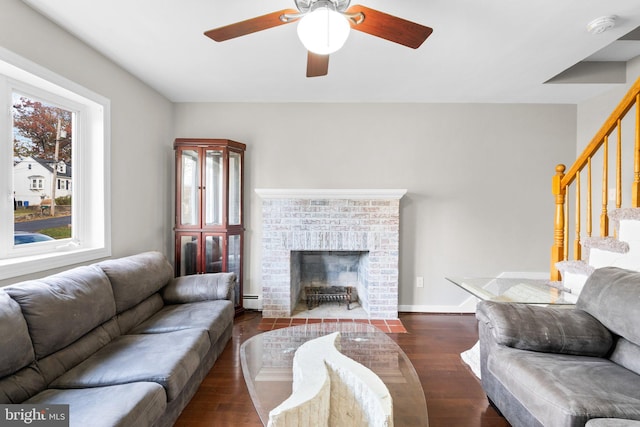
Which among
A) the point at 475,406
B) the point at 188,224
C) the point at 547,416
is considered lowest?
the point at 475,406

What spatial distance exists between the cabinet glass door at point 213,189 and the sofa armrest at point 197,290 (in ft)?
2.54

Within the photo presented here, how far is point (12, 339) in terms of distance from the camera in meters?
1.27

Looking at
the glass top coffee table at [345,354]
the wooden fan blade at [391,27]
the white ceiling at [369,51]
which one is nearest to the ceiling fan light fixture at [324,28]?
the wooden fan blade at [391,27]

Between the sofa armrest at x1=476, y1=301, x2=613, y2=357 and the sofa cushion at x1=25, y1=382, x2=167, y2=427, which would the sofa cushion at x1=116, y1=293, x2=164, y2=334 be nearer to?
the sofa cushion at x1=25, y1=382, x2=167, y2=427

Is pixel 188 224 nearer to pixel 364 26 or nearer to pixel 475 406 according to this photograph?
pixel 364 26

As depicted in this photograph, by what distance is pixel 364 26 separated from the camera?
1.51 m

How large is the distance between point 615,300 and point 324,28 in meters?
2.08

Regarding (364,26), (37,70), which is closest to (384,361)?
(364,26)

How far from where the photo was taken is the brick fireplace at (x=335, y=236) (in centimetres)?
323

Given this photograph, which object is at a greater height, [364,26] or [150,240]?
[364,26]

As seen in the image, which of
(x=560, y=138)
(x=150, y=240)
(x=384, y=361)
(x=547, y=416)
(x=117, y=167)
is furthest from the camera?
(x=560, y=138)

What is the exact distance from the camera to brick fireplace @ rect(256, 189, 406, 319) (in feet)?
10.6

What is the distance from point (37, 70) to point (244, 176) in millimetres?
1907

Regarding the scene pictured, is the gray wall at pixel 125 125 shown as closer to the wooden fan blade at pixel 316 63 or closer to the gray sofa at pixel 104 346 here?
the gray sofa at pixel 104 346
